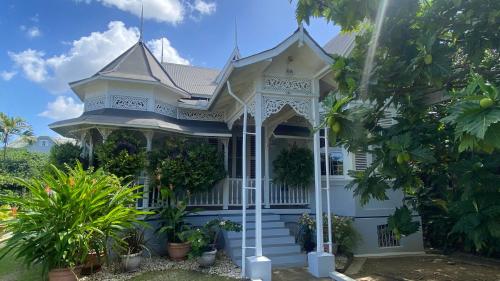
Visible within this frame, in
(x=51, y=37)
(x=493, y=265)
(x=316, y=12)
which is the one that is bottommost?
(x=493, y=265)

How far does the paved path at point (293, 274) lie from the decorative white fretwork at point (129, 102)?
620 cm

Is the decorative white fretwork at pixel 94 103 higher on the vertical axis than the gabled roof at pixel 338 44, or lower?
lower

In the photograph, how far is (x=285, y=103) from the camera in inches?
252

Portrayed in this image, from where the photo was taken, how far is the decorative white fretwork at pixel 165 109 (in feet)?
31.2

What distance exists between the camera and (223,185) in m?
8.71

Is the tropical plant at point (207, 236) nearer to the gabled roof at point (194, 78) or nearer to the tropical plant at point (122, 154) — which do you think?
the tropical plant at point (122, 154)

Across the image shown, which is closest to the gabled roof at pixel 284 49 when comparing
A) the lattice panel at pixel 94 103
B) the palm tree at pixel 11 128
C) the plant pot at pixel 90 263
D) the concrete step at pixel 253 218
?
the concrete step at pixel 253 218

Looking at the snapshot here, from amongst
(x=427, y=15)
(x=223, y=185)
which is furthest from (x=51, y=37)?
(x=427, y=15)

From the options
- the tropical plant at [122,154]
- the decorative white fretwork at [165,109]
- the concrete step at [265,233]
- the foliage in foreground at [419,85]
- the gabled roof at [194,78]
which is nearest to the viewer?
the foliage in foreground at [419,85]

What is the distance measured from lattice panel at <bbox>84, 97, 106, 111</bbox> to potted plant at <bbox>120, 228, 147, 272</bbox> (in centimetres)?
448

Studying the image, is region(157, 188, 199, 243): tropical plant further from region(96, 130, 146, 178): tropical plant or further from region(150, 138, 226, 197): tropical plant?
region(96, 130, 146, 178): tropical plant

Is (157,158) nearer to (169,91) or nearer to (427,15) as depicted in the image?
(169,91)

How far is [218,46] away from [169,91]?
9.81 feet

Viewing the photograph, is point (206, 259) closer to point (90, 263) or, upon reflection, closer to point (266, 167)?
point (90, 263)
